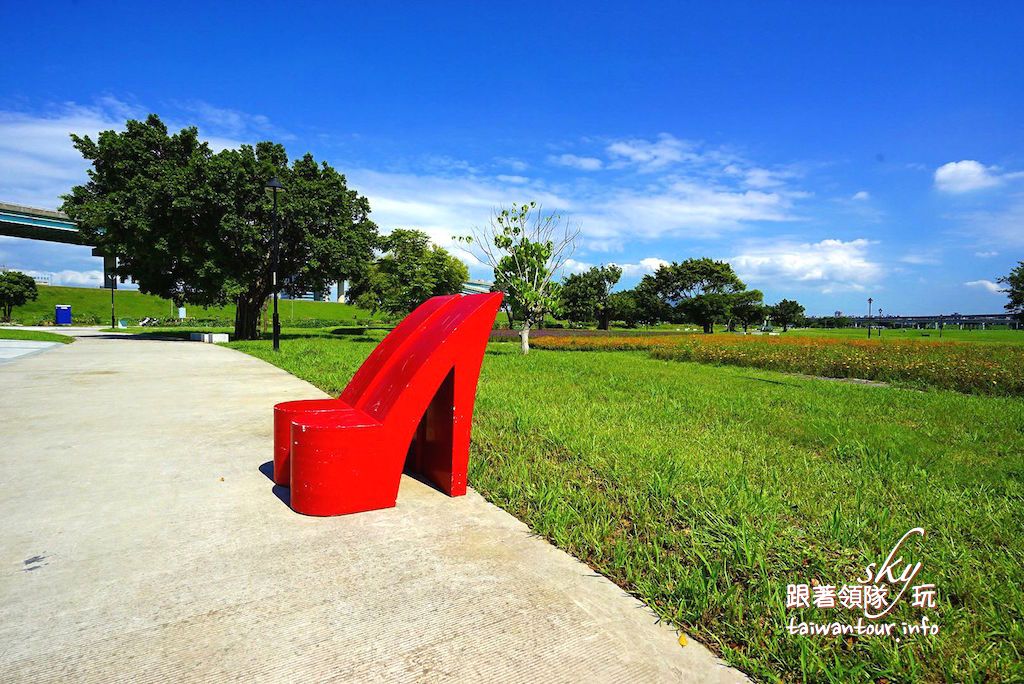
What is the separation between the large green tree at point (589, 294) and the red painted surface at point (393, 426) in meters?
46.4

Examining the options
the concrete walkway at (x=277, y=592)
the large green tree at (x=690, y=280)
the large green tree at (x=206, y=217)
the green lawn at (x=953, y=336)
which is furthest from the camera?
the large green tree at (x=690, y=280)

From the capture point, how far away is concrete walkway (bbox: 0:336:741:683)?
75.7 inches

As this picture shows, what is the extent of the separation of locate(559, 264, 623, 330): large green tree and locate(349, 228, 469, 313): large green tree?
15576mm

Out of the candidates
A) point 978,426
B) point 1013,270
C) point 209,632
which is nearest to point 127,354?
point 209,632

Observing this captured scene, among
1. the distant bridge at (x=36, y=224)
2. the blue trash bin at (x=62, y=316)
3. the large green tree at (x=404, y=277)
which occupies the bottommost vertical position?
the blue trash bin at (x=62, y=316)

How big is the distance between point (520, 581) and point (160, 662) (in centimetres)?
147

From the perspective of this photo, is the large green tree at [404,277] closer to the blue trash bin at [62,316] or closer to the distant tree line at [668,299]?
the distant tree line at [668,299]

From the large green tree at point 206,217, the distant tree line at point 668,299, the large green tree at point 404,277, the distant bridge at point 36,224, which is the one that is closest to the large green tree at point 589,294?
the distant tree line at point 668,299

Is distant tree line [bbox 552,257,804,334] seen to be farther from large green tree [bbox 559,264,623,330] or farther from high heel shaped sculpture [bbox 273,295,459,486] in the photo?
high heel shaped sculpture [bbox 273,295,459,486]

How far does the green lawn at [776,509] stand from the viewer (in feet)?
6.94

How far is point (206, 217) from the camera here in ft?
78.6

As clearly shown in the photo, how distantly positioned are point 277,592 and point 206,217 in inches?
1025

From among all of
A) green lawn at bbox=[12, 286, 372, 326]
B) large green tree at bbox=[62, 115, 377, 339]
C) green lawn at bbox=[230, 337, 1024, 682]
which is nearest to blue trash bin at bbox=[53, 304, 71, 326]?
green lawn at bbox=[12, 286, 372, 326]

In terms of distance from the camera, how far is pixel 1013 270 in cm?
4475
